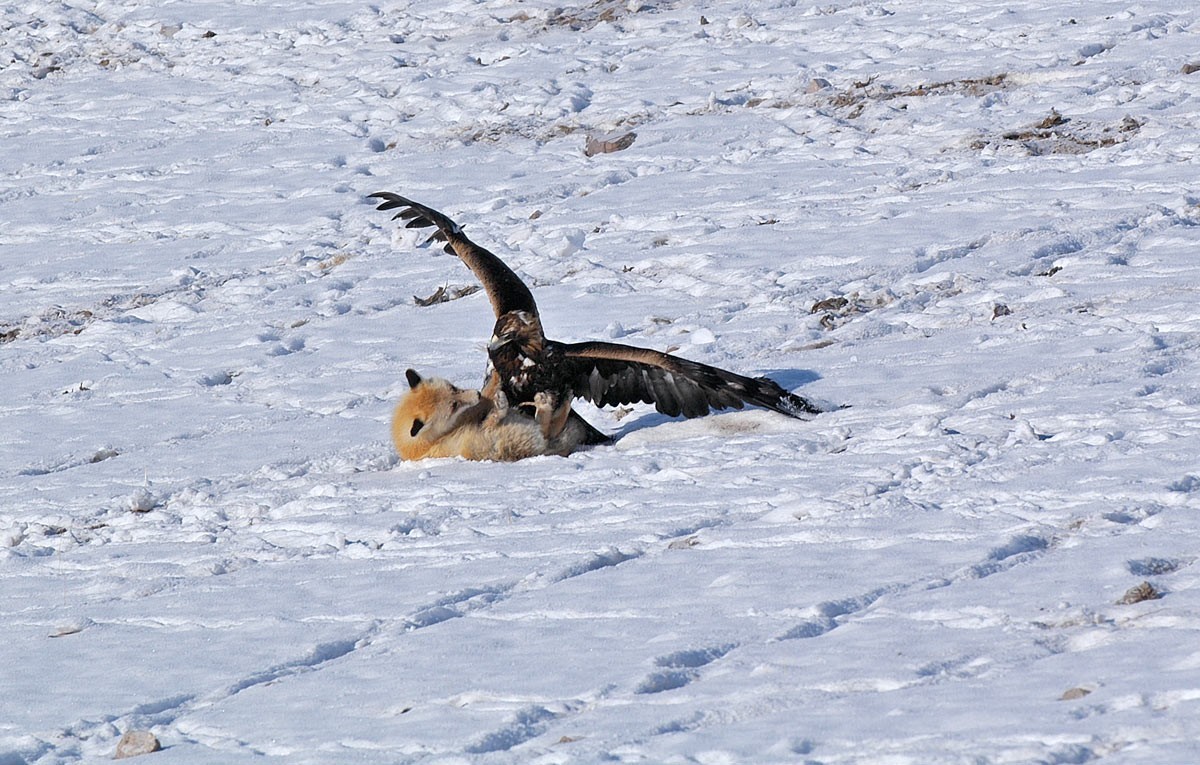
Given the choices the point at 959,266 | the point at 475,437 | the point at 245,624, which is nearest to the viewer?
the point at 245,624

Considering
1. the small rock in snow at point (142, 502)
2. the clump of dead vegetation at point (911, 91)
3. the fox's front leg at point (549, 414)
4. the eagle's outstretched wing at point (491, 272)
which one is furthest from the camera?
the clump of dead vegetation at point (911, 91)

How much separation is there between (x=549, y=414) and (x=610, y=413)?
0.82 meters

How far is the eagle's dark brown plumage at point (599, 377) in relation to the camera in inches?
279

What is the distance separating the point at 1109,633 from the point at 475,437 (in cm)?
368

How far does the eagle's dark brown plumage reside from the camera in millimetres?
7082

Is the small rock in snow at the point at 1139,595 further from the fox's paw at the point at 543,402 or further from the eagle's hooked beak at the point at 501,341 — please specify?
the eagle's hooked beak at the point at 501,341

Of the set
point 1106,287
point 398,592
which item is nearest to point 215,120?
point 1106,287

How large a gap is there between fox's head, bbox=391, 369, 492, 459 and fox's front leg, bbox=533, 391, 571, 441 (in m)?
0.23

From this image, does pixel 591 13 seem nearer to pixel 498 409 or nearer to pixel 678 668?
pixel 498 409

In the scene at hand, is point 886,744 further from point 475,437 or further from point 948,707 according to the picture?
point 475,437

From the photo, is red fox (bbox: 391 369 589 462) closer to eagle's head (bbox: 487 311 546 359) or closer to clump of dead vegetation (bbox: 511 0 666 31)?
eagle's head (bbox: 487 311 546 359)

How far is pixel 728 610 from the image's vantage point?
4.69m

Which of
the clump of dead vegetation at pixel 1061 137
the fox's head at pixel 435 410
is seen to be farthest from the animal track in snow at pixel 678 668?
the clump of dead vegetation at pixel 1061 137

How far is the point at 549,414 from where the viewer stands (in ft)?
23.6
